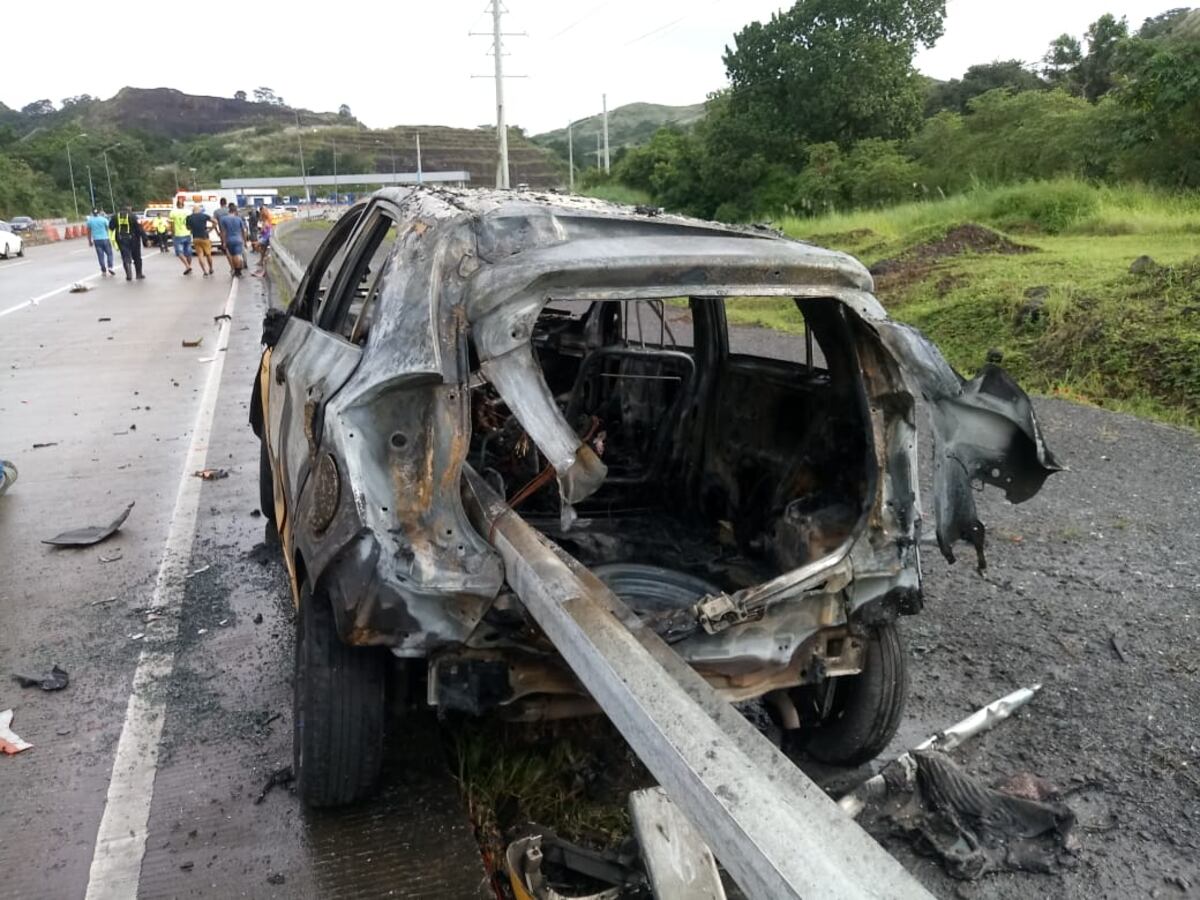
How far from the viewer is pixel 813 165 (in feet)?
117

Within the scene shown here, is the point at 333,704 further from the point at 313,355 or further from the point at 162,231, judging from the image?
the point at 162,231

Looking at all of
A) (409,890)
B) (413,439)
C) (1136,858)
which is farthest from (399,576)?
(1136,858)

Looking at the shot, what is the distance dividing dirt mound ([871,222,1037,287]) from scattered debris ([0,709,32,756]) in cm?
1211

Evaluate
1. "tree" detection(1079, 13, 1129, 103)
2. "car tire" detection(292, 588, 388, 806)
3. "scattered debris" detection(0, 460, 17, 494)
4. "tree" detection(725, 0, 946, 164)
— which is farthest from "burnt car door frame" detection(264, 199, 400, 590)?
"tree" detection(1079, 13, 1129, 103)

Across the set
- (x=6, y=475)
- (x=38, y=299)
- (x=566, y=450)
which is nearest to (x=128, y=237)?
(x=38, y=299)

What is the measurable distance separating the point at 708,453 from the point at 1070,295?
24.2ft

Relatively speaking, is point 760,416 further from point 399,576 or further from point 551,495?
point 399,576

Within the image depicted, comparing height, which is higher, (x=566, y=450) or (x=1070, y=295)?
(x=566, y=450)

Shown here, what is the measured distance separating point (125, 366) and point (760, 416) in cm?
932

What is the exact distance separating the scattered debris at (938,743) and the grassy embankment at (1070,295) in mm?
5069

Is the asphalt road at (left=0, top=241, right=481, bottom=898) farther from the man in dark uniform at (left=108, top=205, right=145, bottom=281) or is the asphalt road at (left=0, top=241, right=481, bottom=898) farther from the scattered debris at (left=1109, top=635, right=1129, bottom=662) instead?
the man in dark uniform at (left=108, top=205, right=145, bottom=281)

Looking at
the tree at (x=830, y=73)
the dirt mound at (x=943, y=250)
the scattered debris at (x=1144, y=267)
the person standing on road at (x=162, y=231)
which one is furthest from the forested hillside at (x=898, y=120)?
the person standing on road at (x=162, y=231)

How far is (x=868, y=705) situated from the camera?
339 centimetres

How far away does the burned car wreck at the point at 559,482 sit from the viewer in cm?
275
